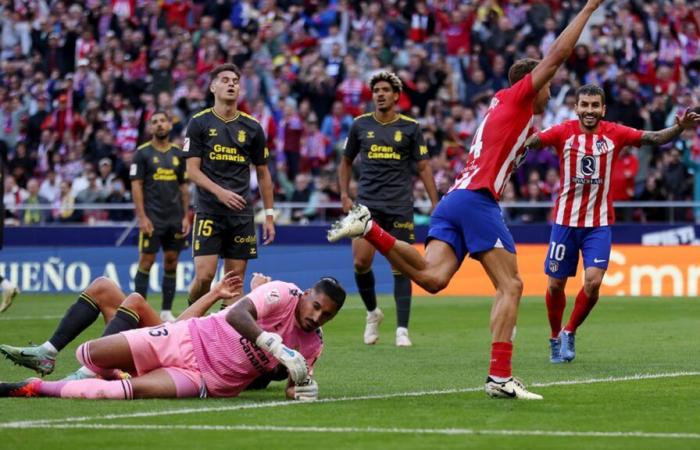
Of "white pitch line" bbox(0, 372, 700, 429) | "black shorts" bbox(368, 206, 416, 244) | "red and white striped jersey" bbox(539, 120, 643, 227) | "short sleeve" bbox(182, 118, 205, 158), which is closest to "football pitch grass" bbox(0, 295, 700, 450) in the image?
"white pitch line" bbox(0, 372, 700, 429)

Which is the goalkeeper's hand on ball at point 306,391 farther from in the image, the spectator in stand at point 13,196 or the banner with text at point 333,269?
the spectator in stand at point 13,196

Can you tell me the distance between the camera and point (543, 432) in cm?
863

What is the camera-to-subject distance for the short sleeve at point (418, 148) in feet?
53.2

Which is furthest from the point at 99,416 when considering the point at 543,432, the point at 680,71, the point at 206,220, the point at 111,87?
the point at 111,87

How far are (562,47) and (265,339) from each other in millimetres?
2886

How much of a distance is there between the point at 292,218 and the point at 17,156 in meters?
6.71

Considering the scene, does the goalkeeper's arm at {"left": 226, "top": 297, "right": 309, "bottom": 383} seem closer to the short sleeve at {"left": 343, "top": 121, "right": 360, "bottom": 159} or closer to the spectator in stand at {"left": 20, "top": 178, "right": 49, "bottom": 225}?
the short sleeve at {"left": 343, "top": 121, "right": 360, "bottom": 159}

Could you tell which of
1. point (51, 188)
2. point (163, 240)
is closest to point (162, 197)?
point (163, 240)

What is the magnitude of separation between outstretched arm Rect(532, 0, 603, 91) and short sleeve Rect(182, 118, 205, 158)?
5120 millimetres

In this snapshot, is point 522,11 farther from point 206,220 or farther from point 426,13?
point 206,220

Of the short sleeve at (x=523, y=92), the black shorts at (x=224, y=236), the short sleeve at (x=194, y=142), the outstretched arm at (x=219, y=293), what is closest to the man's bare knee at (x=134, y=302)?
the outstretched arm at (x=219, y=293)

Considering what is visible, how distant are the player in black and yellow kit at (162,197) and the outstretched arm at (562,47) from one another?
33.1 ft

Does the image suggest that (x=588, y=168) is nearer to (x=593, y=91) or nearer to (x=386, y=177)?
(x=593, y=91)

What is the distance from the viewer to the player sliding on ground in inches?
404
